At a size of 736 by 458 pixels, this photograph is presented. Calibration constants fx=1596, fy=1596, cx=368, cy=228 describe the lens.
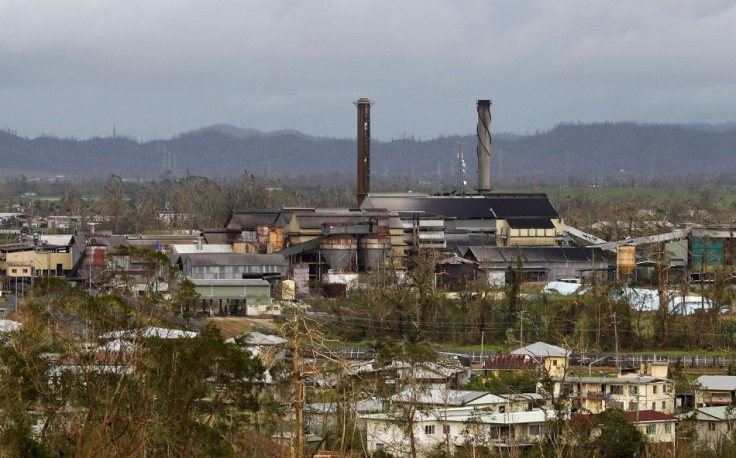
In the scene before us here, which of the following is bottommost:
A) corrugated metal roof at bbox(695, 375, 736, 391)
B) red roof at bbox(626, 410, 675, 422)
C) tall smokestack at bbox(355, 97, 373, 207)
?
red roof at bbox(626, 410, 675, 422)

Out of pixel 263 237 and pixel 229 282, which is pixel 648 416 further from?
pixel 263 237

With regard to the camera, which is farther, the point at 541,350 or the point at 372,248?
the point at 372,248

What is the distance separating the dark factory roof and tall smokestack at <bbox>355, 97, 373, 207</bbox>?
4.32 ft

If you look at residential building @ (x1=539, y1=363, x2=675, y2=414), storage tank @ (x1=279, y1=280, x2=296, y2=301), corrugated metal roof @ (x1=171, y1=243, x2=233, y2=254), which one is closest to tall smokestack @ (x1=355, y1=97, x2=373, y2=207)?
corrugated metal roof @ (x1=171, y1=243, x2=233, y2=254)

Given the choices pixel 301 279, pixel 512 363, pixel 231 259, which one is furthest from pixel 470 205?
pixel 512 363

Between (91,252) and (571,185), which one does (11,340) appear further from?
(571,185)

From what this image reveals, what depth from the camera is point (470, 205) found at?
213 ft

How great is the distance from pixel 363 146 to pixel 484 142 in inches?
307

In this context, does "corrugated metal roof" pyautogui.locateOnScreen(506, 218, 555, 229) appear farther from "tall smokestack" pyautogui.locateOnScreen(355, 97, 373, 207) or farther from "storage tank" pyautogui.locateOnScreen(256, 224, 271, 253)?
"storage tank" pyautogui.locateOnScreen(256, 224, 271, 253)

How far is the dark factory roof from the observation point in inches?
2514

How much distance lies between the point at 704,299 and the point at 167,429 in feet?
89.4

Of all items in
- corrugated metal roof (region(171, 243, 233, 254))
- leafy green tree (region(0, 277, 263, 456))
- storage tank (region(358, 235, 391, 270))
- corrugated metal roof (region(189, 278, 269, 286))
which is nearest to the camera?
leafy green tree (region(0, 277, 263, 456))

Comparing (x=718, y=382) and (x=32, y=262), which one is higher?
(x=32, y=262)

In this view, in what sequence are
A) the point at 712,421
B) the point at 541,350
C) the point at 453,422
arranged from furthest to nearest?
the point at 541,350
the point at 712,421
the point at 453,422
